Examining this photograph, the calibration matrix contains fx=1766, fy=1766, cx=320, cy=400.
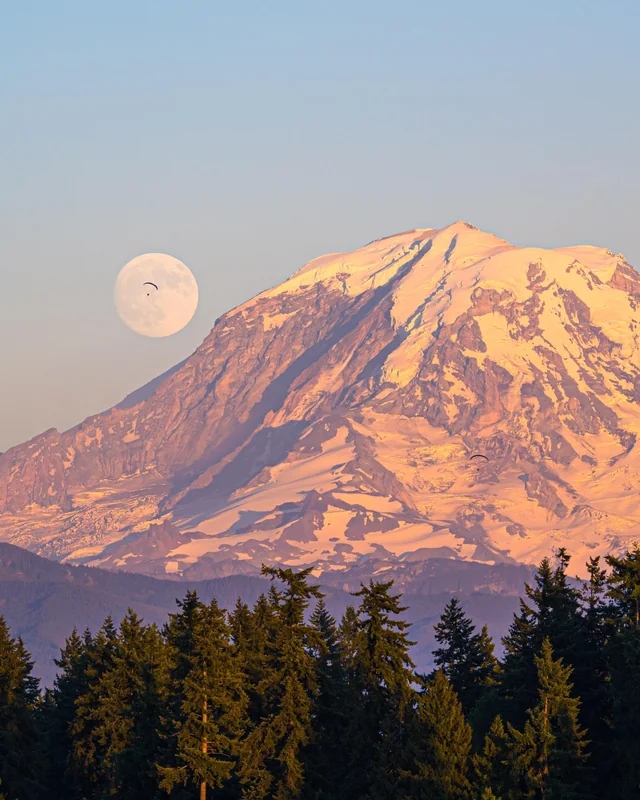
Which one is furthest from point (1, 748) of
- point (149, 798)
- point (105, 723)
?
point (149, 798)

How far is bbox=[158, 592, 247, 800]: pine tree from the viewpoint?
90188mm

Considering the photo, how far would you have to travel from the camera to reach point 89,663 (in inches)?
4370

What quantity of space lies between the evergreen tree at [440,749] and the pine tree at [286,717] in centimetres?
891

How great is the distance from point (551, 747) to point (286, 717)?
51.8ft

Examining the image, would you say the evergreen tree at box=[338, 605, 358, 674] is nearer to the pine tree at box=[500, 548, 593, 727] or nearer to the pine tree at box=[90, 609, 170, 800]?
the pine tree at box=[500, 548, 593, 727]

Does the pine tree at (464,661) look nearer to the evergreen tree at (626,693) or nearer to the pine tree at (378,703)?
the pine tree at (378,703)

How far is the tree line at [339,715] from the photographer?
277 feet

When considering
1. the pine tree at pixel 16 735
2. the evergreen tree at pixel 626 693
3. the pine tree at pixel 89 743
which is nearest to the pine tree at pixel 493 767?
the evergreen tree at pixel 626 693

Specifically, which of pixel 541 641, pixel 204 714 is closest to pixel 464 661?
pixel 541 641

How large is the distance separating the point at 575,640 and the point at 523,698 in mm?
4573

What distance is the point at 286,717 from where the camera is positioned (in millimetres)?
92938

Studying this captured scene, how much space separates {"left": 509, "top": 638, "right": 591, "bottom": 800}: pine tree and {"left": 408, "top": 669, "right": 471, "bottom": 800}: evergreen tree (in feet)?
8.81

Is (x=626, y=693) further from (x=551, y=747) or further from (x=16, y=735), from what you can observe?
(x=16, y=735)

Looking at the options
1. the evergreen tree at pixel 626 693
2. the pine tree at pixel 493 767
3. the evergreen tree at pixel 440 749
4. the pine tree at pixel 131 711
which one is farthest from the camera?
the pine tree at pixel 131 711
